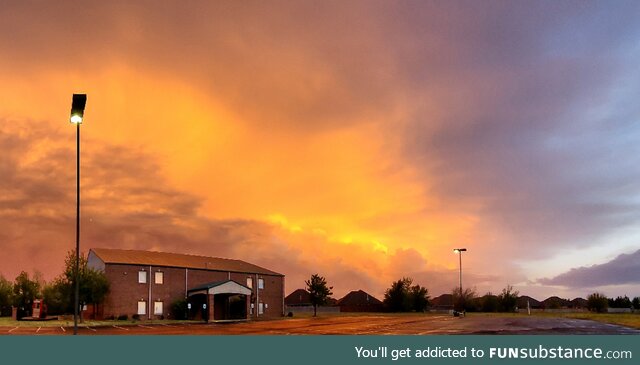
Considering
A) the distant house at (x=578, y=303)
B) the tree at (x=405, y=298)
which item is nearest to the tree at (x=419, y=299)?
the tree at (x=405, y=298)

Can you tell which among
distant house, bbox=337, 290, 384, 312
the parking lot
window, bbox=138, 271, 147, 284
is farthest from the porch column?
distant house, bbox=337, 290, 384, 312

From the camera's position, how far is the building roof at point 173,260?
70.1 meters

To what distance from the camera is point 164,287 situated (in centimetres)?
7094

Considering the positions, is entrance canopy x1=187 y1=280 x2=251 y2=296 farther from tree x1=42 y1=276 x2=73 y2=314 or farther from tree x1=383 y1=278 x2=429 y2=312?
tree x1=383 y1=278 x2=429 y2=312

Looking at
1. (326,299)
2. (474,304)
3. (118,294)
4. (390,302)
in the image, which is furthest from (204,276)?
(474,304)

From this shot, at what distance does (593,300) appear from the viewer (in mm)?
110188

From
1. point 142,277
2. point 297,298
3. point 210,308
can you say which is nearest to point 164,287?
point 142,277

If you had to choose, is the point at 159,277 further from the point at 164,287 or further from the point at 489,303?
the point at 489,303

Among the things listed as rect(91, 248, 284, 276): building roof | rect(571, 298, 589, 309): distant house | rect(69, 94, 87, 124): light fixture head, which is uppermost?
rect(69, 94, 87, 124): light fixture head

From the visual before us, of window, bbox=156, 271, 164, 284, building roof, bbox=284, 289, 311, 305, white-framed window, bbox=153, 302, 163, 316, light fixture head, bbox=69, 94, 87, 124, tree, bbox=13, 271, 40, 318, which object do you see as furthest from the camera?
building roof, bbox=284, 289, 311, 305

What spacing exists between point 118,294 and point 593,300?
85.0 metres

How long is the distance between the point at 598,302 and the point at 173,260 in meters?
77.3

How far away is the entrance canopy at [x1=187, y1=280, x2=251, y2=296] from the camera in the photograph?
6631 centimetres

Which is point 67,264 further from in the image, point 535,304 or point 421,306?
point 535,304
